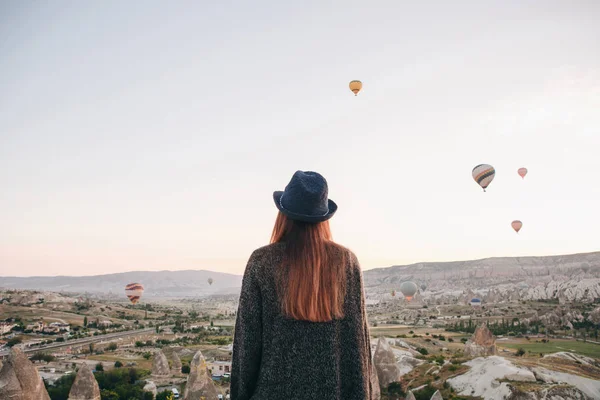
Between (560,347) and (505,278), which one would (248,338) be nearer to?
(560,347)

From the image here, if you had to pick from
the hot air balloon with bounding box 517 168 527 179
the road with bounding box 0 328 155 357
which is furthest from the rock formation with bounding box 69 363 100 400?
Result: the hot air balloon with bounding box 517 168 527 179

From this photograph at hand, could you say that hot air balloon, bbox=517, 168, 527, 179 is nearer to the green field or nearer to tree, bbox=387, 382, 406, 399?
the green field

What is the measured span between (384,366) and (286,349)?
81.6ft

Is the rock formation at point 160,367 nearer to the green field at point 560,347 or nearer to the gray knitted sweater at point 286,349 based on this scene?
the green field at point 560,347

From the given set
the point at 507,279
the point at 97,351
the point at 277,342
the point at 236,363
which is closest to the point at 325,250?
the point at 277,342

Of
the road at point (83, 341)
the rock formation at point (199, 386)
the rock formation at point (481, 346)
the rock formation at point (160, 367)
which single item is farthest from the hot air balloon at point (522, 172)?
the road at point (83, 341)

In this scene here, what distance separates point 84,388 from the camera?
14.5 m

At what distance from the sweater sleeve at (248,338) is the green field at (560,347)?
3933 cm

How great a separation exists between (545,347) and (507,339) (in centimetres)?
704

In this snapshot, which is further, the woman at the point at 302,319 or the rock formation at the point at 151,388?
the rock formation at the point at 151,388

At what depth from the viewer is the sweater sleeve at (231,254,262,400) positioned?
6.70 ft

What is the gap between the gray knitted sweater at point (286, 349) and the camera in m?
2.01

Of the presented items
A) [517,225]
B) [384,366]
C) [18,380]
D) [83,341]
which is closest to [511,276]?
[517,225]

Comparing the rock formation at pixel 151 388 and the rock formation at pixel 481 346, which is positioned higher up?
the rock formation at pixel 481 346
